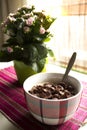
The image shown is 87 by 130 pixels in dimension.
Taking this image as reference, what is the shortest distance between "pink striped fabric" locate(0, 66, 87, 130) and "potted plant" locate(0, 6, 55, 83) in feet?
0.29

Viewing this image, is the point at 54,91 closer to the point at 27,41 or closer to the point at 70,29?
the point at 27,41

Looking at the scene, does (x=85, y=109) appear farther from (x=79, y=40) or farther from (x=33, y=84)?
(x=79, y=40)

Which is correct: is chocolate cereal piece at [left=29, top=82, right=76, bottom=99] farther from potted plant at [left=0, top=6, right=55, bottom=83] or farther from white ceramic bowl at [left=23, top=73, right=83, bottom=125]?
potted plant at [left=0, top=6, right=55, bottom=83]

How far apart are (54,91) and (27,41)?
10.9 inches

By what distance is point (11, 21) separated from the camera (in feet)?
2.36

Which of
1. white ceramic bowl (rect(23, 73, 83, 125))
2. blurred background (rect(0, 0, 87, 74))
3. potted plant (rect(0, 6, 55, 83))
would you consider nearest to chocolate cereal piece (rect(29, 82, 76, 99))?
white ceramic bowl (rect(23, 73, 83, 125))

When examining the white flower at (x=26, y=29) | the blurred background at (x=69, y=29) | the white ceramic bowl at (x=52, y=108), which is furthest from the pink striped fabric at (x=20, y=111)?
the blurred background at (x=69, y=29)

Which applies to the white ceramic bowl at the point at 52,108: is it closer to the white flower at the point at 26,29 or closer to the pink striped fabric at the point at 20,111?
the pink striped fabric at the point at 20,111

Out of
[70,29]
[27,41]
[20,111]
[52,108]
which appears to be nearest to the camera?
[52,108]

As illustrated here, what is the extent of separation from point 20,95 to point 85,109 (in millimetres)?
253

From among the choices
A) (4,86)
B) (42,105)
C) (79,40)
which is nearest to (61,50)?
(79,40)

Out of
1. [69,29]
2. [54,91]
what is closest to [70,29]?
[69,29]

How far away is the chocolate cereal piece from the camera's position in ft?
1.68

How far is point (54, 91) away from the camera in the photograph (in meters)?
0.54
